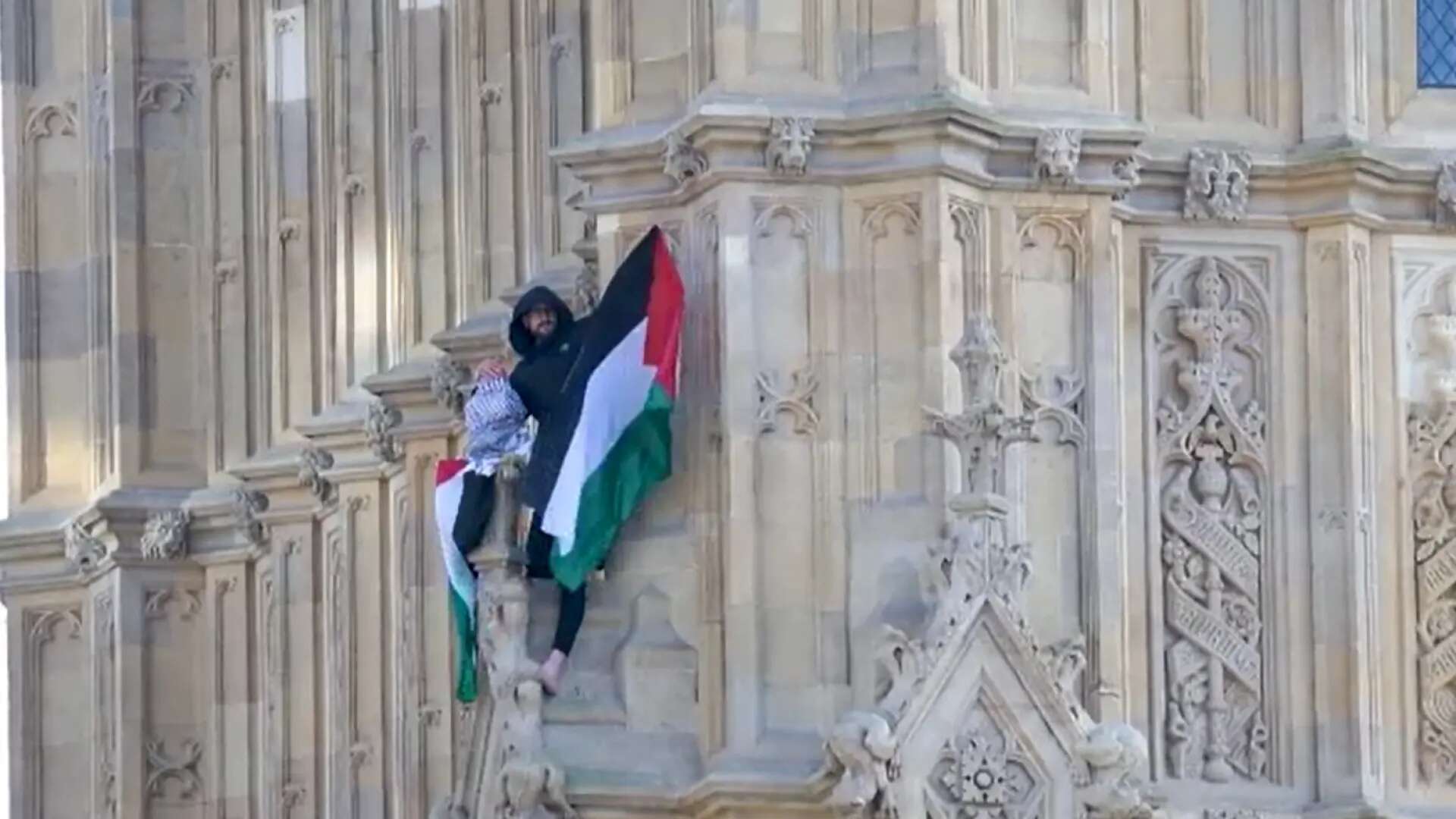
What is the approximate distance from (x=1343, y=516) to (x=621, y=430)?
169 inches

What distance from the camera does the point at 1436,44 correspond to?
150 feet

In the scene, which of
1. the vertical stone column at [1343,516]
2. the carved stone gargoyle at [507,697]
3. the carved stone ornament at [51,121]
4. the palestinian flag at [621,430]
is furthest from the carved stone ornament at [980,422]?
the carved stone ornament at [51,121]

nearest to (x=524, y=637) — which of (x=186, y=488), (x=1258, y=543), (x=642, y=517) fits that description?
(x=642, y=517)

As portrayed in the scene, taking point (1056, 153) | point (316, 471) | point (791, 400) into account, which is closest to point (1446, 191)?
point (1056, 153)

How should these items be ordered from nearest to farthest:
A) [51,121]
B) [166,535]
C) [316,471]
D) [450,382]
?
[450,382]
[316,471]
[166,535]
[51,121]

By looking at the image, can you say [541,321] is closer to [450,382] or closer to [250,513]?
[450,382]

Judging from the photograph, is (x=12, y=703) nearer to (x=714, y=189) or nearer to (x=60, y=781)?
(x=60, y=781)

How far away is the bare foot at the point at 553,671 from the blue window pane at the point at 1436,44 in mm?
6251

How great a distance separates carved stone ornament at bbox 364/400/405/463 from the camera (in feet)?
159

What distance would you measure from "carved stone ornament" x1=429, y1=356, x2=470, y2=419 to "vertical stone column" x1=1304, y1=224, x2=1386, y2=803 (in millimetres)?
5381

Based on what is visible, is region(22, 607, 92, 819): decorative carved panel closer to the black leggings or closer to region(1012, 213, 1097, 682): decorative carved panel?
the black leggings

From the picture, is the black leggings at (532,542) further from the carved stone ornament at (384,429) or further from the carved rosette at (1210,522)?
the carved stone ornament at (384,429)

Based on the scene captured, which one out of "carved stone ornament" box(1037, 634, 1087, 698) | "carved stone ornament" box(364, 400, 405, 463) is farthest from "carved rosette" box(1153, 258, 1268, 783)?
"carved stone ornament" box(364, 400, 405, 463)

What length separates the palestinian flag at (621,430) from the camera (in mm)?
43281
